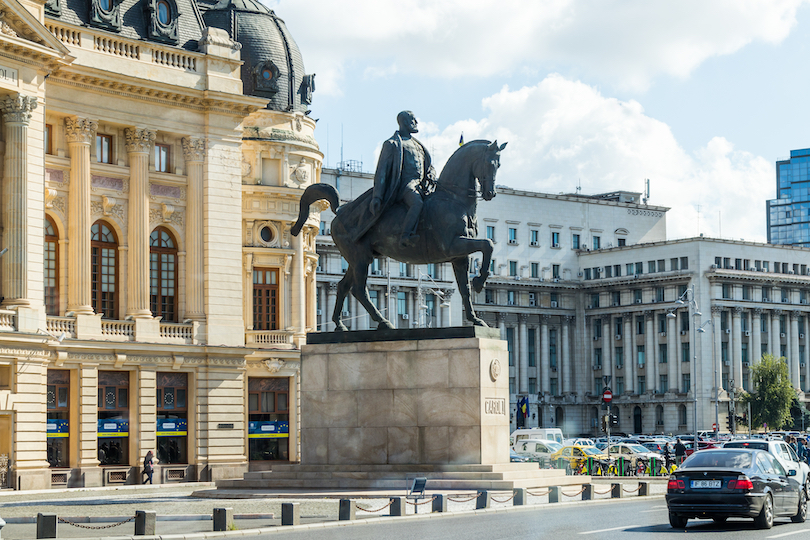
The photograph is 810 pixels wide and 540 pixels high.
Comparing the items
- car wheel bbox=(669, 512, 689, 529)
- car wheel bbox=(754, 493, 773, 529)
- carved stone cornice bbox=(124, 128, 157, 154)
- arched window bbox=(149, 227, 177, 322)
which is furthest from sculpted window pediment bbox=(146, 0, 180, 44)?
car wheel bbox=(754, 493, 773, 529)

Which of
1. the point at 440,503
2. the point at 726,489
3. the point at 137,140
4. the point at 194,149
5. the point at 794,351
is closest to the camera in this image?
the point at 726,489

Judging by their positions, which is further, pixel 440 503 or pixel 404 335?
pixel 404 335

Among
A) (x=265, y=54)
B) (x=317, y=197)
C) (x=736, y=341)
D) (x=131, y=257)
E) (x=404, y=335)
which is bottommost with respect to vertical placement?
(x=404, y=335)

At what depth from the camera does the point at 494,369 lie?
32562 mm

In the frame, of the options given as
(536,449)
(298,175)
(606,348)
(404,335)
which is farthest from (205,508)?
(606,348)

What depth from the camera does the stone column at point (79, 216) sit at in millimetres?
54219

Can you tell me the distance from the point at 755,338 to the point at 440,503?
120 meters

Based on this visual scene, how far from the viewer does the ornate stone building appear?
49406 millimetres

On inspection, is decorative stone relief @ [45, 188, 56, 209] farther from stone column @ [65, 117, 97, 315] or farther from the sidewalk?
the sidewalk

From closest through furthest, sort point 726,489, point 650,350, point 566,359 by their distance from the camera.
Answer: point 726,489 → point 650,350 → point 566,359

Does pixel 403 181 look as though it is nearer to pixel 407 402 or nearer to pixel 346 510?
pixel 407 402

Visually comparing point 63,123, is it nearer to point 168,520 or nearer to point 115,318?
point 115,318

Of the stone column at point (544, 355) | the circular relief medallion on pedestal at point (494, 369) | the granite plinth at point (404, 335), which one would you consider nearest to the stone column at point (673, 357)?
the stone column at point (544, 355)

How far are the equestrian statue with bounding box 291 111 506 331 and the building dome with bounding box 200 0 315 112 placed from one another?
34.5m
